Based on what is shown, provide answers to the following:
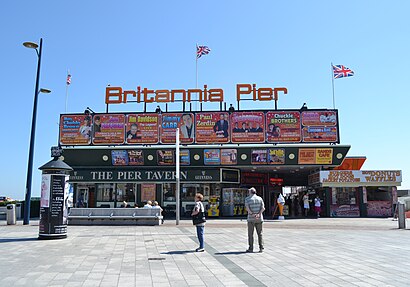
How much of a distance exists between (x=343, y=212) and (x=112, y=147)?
18.0 m

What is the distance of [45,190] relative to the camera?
14.0 m

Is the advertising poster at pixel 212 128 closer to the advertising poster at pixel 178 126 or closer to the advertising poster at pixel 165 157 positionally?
the advertising poster at pixel 178 126

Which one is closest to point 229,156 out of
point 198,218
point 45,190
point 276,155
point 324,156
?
point 276,155

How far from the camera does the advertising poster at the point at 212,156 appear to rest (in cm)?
2869

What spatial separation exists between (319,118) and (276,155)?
453 cm

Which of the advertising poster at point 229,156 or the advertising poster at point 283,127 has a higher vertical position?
the advertising poster at point 283,127

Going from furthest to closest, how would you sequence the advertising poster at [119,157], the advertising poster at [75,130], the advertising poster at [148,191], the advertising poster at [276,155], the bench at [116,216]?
the advertising poster at [75,130]
the advertising poster at [119,157]
the advertising poster at [148,191]
the advertising poster at [276,155]
the bench at [116,216]

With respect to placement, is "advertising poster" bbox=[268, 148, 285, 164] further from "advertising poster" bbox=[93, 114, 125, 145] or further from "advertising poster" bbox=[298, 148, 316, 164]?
"advertising poster" bbox=[93, 114, 125, 145]

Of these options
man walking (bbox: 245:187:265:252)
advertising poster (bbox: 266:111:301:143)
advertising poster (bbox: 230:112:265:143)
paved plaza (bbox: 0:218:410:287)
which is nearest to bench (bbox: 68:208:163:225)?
paved plaza (bbox: 0:218:410:287)

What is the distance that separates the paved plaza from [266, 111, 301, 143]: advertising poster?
15704mm

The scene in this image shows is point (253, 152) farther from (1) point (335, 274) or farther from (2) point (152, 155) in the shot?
(1) point (335, 274)

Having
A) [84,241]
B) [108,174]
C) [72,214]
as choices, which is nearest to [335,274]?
[84,241]

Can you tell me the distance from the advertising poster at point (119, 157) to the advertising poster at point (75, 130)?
96.9 inches

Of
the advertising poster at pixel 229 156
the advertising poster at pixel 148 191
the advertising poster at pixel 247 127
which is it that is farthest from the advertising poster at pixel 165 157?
the advertising poster at pixel 247 127
